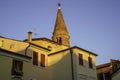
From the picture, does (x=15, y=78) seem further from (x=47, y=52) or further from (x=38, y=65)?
(x=47, y=52)

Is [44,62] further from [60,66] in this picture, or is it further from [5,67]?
[5,67]

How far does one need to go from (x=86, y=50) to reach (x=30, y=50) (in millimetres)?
7544

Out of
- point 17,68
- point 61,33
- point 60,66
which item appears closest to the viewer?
point 17,68

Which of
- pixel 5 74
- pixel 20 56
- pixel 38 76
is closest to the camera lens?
pixel 5 74

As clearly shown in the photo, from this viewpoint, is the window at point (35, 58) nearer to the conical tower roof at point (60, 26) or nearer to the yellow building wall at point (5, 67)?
the yellow building wall at point (5, 67)

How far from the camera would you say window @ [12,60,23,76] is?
1769 cm

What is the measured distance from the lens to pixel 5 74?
16.7m

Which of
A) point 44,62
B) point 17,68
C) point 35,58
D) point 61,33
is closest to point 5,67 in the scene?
point 17,68

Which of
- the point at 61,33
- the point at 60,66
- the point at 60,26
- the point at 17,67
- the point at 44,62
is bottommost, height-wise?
the point at 17,67

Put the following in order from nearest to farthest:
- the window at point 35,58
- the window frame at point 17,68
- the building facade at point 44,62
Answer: the window frame at point 17,68 < the building facade at point 44,62 < the window at point 35,58

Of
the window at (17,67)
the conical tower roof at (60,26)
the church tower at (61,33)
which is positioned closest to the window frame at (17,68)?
the window at (17,67)

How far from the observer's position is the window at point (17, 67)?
17.7 meters

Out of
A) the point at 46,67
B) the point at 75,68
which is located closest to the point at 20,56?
the point at 46,67

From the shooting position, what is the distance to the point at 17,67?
18219 millimetres
